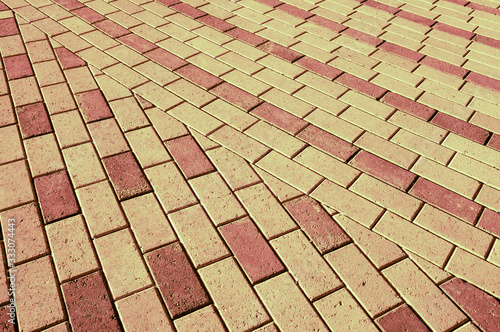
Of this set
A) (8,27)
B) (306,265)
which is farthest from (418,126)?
(8,27)

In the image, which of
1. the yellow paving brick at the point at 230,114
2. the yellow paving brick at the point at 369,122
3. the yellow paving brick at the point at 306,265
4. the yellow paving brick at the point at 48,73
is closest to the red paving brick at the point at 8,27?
the yellow paving brick at the point at 48,73

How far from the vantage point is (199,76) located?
9.43ft

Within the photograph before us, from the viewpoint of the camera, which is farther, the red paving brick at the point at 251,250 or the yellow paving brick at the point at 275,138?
the yellow paving brick at the point at 275,138

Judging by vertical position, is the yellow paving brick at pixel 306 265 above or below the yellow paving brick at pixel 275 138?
below

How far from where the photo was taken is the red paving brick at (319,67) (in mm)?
2970


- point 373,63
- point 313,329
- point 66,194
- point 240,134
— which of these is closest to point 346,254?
point 313,329

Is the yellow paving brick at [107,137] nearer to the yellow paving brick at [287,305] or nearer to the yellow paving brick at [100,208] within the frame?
the yellow paving brick at [100,208]

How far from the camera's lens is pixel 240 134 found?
2449 mm

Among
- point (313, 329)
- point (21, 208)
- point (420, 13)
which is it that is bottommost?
point (21, 208)

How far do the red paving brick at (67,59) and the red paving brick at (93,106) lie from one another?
0.38 meters

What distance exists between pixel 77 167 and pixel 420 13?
3.19 metres

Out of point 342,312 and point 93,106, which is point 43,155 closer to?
point 93,106

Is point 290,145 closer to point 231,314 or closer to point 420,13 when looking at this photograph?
point 231,314

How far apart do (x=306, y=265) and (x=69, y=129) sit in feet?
5.07
